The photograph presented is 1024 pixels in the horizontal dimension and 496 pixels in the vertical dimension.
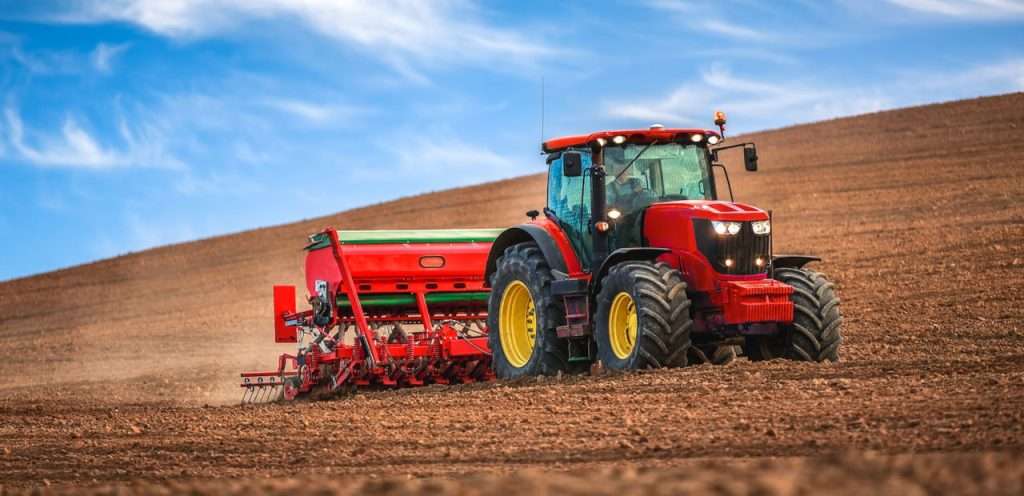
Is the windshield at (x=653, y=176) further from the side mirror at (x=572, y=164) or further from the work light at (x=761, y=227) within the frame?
the work light at (x=761, y=227)

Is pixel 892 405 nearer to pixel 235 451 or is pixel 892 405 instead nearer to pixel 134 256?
pixel 235 451

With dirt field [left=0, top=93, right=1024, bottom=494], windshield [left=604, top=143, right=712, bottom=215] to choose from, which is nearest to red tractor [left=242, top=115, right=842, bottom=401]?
windshield [left=604, top=143, right=712, bottom=215]

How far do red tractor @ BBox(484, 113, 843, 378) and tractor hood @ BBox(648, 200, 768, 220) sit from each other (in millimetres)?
12

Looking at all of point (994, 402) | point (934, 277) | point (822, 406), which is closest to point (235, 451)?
point (822, 406)

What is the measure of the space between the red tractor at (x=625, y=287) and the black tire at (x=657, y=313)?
11 millimetres

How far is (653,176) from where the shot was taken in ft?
40.1

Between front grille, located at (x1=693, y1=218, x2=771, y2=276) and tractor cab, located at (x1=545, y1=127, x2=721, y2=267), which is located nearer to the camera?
front grille, located at (x1=693, y1=218, x2=771, y2=276)

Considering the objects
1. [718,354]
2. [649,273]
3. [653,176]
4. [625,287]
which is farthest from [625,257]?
[718,354]

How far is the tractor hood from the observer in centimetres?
1143

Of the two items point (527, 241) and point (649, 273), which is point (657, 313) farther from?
point (527, 241)

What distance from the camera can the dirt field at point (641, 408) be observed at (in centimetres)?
602

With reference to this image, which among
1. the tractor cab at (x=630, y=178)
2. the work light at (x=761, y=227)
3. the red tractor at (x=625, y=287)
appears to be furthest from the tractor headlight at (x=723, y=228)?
the tractor cab at (x=630, y=178)

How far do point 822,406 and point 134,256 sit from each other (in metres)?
36.7

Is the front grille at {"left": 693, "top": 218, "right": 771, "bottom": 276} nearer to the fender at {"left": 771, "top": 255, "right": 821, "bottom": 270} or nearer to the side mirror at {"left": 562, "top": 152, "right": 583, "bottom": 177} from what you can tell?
the fender at {"left": 771, "top": 255, "right": 821, "bottom": 270}
